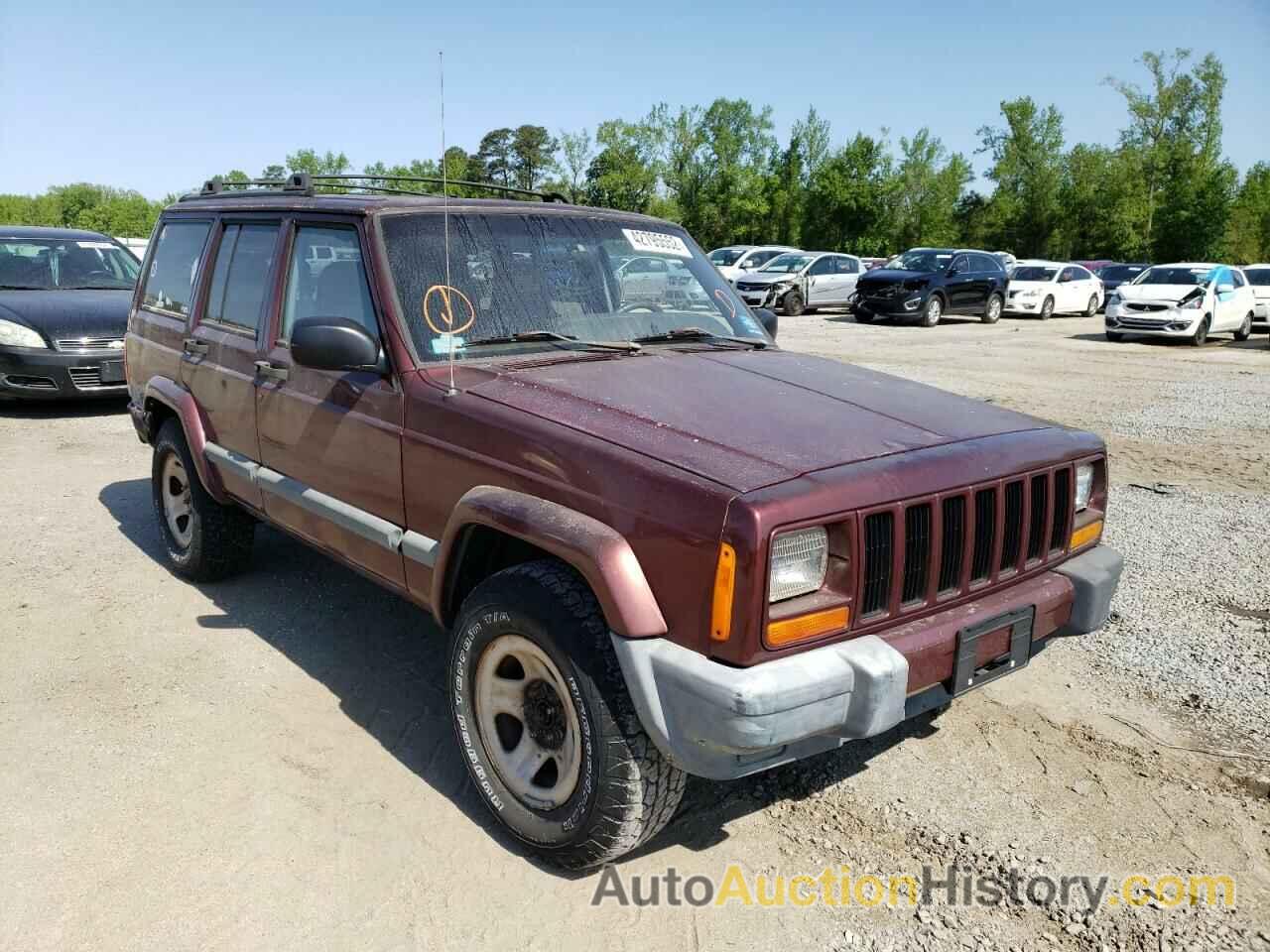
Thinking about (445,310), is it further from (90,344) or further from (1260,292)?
(1260,292)

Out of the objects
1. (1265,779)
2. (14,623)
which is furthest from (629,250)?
(14,623)

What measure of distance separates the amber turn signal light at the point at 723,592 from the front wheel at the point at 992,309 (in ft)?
77.8

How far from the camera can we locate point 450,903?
268 centimetres

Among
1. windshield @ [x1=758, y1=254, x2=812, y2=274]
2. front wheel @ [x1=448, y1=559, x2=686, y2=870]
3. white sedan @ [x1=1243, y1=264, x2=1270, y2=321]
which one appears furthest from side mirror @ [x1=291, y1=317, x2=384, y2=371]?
white sedan @ [x1=1243, y1=264, x2=1270, y2=321]

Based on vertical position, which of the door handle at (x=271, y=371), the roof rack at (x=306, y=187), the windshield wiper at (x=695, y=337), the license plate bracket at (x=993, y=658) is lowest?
the license plate bracket at (x=993, y=658)

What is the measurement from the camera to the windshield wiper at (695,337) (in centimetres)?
380

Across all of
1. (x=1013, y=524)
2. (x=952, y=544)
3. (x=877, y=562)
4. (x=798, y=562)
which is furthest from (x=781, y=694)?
(x=1013, y=524)

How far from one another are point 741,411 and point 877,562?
682 millimetres

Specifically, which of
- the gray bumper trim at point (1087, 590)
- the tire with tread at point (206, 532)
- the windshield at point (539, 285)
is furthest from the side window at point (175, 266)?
the gray bumper trim at point (1087, 590)

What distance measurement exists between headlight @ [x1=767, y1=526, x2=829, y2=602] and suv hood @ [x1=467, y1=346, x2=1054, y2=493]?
157mm

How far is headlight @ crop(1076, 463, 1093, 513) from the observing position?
331 cm

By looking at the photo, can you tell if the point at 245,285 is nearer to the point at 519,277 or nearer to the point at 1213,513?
the point at 519,277

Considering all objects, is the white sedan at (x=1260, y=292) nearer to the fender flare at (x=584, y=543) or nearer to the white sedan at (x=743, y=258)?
the white sedan at (x=743, y=258)

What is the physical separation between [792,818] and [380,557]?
1.70m
